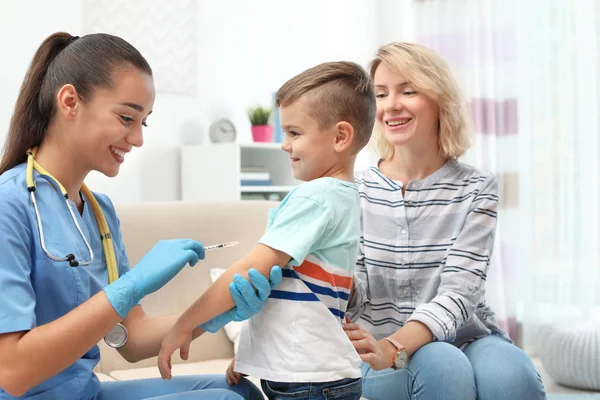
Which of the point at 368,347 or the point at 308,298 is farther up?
the point at 308,298

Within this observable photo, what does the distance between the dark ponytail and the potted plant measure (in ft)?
10.0

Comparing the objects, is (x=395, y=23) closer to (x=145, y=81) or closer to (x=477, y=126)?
(x=477, y=126)

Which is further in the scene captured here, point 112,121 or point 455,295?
point 455,295

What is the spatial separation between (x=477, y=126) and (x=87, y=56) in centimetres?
317

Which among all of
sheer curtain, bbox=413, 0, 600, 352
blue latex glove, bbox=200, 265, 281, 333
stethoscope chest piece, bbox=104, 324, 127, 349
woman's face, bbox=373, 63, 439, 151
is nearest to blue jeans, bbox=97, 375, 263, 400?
stethoscope chest piece, bbox=104, 324, 127, 349

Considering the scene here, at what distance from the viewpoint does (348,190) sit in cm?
146

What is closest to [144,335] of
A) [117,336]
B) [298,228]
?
[117,336]

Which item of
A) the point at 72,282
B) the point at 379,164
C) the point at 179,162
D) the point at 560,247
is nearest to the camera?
the point at 72,282

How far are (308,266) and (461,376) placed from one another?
1.65 feet

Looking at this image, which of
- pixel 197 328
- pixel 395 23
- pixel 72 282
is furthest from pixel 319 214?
pixel 395 23

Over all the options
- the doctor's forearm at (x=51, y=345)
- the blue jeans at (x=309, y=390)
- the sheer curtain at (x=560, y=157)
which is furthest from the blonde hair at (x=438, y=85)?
the sheer curtain at (x=560, y=157)

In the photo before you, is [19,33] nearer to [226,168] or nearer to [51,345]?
[226,168]

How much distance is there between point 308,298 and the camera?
1.38 m

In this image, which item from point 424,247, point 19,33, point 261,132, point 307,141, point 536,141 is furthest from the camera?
point 261,132
